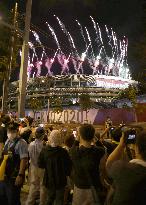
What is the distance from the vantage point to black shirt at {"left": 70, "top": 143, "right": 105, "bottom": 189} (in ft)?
17.1

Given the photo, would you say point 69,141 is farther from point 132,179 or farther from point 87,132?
point 132,179

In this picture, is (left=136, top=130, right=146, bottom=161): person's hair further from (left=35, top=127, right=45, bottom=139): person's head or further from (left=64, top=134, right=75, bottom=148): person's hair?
(left=35, top=127, right=45, bottom=139): person's head

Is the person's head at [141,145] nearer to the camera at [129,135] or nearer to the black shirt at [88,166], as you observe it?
the camera at [129,135]

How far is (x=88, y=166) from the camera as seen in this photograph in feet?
17.1

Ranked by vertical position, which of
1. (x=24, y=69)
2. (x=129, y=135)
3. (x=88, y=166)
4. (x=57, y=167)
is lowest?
(x=57, y=167)

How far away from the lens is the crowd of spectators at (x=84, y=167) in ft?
11.3

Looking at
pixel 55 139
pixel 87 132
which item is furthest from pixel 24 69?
pixel 87 132

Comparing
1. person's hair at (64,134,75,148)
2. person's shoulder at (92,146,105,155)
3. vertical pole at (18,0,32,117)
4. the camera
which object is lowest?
person's shoulder at (92,146,105,155)

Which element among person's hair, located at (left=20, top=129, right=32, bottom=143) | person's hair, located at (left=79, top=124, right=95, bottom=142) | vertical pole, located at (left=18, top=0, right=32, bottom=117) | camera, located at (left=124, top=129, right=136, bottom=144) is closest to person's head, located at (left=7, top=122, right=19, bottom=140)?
person's hair, located at (left=20, top=129, right=32, bottom=143)

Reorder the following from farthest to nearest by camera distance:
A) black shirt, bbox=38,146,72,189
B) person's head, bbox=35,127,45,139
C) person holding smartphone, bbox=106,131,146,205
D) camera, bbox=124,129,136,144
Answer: person's head, bbox=35,127,45,139
black shirt, bbox=38,146,72,189
camera, bbox=124,129,136,144
person holding smartphone, bbox=106,131,146,205

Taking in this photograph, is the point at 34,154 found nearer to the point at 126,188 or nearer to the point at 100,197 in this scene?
the point at 100,197

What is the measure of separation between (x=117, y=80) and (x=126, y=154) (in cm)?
10130

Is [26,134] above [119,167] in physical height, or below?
above

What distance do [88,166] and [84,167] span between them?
67 millimetres
